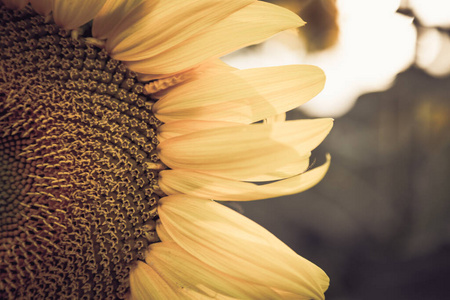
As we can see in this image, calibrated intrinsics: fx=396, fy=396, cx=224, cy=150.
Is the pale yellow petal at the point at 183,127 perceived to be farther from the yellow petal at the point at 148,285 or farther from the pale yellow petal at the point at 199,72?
the yellow petal at the point at 148,285

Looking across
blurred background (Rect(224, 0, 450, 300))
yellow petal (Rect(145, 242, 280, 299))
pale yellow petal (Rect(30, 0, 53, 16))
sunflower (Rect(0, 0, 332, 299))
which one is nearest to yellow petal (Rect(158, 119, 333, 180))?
sunflower (Rect(0, 0, 332, 299))

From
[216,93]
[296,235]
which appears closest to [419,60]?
[296,235]

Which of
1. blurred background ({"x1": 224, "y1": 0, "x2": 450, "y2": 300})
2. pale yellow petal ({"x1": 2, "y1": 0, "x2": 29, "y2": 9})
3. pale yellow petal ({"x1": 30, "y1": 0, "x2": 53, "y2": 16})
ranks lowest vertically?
blurred background ({"x1": 224, "y1": 0, "x2": 450, "y2": 300})

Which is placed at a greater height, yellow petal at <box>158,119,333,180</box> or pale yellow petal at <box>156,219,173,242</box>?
yellow petal at <box>158,119,333,180</box>

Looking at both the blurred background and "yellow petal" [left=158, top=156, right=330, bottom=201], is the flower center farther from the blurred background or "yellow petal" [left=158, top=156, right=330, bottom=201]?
the blurred background

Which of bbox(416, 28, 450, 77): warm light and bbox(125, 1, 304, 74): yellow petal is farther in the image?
bbox(416, 28, 450, 77): warm light

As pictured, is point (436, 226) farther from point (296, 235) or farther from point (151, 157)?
point (151, 157)

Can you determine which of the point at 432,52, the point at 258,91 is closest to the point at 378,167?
the point at 432,52
